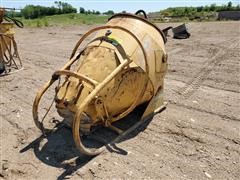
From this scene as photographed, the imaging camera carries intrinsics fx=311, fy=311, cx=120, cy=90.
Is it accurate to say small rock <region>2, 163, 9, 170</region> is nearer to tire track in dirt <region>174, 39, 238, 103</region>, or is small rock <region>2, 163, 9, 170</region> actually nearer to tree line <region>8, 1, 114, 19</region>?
tire track in dirt <region>174, 39, 238, 103</region>

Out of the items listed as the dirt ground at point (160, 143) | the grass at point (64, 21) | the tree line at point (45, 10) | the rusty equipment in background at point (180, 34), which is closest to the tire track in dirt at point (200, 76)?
the dirt ground at point (160, 143)

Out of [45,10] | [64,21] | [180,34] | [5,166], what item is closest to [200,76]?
[5,166]

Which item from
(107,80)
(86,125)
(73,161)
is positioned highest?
(107,80)

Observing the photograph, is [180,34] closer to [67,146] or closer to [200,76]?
[200,76]

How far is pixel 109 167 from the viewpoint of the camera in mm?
3346

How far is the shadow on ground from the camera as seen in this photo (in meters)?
3.48

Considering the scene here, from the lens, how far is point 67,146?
12.5ft

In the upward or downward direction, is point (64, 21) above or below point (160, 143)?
above

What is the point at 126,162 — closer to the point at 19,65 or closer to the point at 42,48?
the point at 19,65

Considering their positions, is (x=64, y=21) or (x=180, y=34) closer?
(x=180, y=34)

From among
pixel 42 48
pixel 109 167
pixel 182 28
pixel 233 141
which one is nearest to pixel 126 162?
pixel 109 167

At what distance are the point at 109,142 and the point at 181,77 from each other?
3125 millimetres

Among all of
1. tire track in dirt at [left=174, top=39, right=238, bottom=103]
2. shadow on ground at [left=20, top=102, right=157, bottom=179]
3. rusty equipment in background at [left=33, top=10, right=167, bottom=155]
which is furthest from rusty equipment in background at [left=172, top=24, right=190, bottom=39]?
shadow on ground at [left=20, top=102, right=157, bottom=179]

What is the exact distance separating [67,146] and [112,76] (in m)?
1.13
